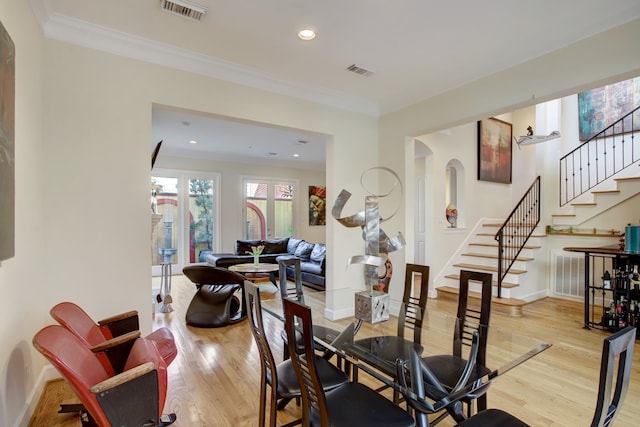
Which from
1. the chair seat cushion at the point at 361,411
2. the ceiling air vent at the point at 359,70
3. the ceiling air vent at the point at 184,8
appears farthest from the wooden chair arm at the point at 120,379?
the ceiling air vent at the point at 359,70

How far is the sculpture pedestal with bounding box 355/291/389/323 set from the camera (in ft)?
7.12

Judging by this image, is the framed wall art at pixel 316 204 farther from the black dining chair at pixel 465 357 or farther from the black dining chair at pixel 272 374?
the black dining chair at pixel 272 374

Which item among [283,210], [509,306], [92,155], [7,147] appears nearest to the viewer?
[7,147]

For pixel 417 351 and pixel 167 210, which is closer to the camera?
pixel 417 351

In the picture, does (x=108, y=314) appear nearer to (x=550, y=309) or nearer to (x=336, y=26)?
(x=336, y=26)

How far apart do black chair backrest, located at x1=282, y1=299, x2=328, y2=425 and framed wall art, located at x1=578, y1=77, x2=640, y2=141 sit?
22.7 feet

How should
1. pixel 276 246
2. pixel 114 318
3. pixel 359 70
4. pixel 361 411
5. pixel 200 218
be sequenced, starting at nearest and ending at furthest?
pixel 361 411 → pixel 114 318 → pixel 359 70 → pixel 276 246 → pixel 200 218

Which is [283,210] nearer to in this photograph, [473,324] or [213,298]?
[213,298]

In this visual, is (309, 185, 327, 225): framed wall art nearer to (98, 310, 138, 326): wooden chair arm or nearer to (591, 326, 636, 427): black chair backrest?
(98, 310, 138, 326): wooden chair arm

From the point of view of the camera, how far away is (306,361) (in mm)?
1393

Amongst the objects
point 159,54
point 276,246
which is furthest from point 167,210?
point 159,54

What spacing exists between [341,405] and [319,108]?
3.31 meters

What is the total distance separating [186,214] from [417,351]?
696cm

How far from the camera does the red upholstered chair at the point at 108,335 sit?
189cm
